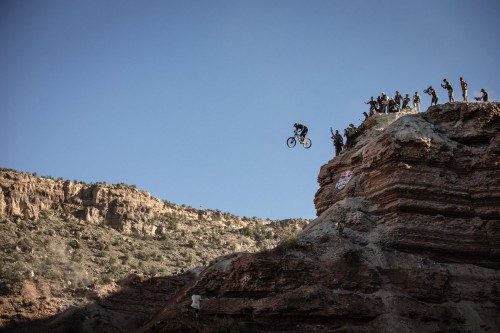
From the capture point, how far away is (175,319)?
18109mm

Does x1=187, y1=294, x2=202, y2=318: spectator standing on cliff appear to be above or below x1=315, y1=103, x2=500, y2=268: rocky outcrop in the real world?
below

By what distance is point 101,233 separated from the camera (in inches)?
2274

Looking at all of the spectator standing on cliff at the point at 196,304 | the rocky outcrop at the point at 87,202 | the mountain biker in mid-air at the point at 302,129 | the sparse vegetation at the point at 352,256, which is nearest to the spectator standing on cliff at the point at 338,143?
the mountain biker in mid-air at the point at 302,129

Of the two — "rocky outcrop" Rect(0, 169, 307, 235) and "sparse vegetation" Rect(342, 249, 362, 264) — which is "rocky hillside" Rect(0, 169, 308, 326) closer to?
"rocky outcrop" Rect(0, 169, 307, 235)

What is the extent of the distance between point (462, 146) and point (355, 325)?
10463 mm

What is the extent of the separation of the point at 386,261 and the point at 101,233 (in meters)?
42.0

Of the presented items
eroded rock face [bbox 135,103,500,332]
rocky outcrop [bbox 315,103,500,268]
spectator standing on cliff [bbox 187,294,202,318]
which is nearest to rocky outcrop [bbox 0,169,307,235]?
eroded rock face [bbox 135,103,500,332]

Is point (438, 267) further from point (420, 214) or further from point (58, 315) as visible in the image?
point (58, 315)

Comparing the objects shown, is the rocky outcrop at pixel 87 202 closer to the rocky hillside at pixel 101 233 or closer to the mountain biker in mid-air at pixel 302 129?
the rocky hillside at pixel 101 233

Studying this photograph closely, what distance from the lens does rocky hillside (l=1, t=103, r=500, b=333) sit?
18.6 metres

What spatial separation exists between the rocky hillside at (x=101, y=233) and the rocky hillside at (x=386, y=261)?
15.5 metres

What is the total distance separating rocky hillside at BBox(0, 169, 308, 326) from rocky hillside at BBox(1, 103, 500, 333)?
50.9 ft

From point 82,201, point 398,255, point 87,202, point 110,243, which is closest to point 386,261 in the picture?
point 398,255

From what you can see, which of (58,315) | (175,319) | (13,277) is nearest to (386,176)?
(175,319)
